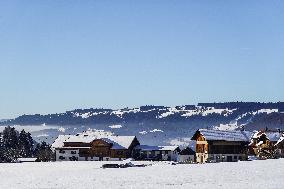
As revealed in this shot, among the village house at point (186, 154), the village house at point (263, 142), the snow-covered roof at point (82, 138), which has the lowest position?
the village house at point (186, 154)

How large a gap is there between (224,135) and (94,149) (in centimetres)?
3419

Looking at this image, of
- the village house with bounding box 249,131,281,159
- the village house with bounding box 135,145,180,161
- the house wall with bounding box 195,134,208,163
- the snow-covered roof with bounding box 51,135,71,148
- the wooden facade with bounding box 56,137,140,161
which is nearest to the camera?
the house wall with bounding box 195,134,208,163

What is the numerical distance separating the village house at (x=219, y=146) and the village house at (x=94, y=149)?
23429 mm

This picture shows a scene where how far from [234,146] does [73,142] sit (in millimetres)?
41496

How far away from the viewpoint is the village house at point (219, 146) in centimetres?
10694

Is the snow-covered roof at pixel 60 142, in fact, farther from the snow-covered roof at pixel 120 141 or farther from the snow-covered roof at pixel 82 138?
the snow-covered roof at pixel 120 141

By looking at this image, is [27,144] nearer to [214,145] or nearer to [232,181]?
[214,145]

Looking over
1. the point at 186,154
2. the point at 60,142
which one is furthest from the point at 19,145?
the point at 186,154

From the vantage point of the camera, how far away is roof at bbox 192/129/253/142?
355 feet

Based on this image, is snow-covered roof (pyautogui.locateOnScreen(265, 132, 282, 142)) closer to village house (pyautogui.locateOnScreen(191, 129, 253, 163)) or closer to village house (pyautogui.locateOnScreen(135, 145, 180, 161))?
village house (pyautogui.locateOnScreen(191, 129, 253, 163))

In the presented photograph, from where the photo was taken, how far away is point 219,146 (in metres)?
108

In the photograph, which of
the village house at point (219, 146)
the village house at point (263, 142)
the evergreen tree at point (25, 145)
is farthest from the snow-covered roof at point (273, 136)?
the evergreen tree at point (25, 145)

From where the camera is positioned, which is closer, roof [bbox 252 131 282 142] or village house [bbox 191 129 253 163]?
village house [bbox 191 129 253 163]

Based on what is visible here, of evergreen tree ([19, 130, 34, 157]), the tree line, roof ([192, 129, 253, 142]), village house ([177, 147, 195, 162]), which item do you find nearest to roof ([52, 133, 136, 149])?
the tree line
